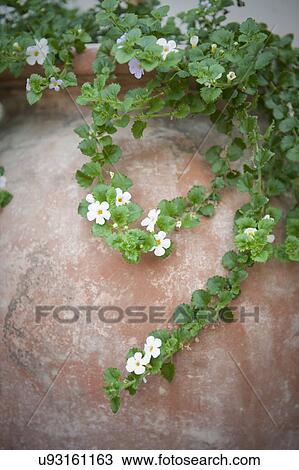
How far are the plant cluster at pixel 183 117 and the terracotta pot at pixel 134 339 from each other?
40 mm

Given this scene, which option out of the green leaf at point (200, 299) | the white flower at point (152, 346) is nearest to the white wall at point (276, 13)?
the green leaf at point (200, 299)

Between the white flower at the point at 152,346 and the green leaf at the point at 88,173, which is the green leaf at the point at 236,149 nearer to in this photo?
the green leaf at the point at 88,173

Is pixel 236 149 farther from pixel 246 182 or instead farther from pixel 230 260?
pixel 230 260

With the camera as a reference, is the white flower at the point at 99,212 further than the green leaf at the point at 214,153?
No

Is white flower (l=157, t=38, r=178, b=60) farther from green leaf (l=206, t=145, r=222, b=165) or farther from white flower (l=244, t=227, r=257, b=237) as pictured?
white flower (l=244, t=227, r=257, b=237)

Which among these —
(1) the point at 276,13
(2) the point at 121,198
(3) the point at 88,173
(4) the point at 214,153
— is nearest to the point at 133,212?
Answer: (2) the point at 121,198

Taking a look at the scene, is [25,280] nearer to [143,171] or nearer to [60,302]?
[60,302]

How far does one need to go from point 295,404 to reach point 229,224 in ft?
1.33

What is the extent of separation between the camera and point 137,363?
118 centimetres

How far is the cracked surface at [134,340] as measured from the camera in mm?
1230

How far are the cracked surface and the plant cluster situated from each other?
39mm

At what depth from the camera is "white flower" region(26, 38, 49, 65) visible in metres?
1.36

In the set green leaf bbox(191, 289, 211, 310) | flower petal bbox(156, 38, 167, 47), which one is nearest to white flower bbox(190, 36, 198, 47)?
flower petal bbox(156, 38, 167, 47)

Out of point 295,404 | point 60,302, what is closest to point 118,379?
point 60,302
